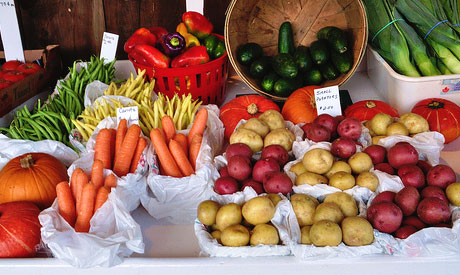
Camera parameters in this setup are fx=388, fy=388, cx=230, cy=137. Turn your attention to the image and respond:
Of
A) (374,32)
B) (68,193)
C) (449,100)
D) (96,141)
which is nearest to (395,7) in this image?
(374,32)

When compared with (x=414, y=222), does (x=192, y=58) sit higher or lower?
higher

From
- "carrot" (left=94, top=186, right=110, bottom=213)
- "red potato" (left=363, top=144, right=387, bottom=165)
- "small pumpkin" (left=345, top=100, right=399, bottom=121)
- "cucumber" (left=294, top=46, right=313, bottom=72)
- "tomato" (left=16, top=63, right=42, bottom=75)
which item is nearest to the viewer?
"carrot" (left=94, top=186, right=110, bottom=213)

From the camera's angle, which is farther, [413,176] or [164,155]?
[164,155]

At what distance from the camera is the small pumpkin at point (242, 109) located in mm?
1851

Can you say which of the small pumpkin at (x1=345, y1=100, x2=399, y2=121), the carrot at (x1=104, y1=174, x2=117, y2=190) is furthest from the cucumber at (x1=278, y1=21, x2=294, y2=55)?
the carrot at (x1=104, y1=174, x2=117, y2=190)

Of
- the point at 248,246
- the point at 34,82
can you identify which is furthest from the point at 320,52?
the point at 34,82

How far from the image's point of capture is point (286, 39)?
2.15 m

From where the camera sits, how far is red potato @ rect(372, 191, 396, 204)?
1.18m

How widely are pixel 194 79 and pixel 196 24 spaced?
40cm

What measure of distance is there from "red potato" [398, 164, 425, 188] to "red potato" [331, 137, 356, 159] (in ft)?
0.60

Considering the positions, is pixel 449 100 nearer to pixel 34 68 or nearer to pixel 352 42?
pixel 352 42

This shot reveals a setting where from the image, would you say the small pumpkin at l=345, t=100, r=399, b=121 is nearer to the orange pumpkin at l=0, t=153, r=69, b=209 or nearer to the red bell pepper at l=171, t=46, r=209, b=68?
the red bell pepper at l=171, t=46, r=209, b=68

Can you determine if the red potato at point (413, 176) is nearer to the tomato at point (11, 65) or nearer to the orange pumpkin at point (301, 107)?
the orange pumpkin at point (301, 107)

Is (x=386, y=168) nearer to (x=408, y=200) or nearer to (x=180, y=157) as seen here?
(x=408, y=200)
